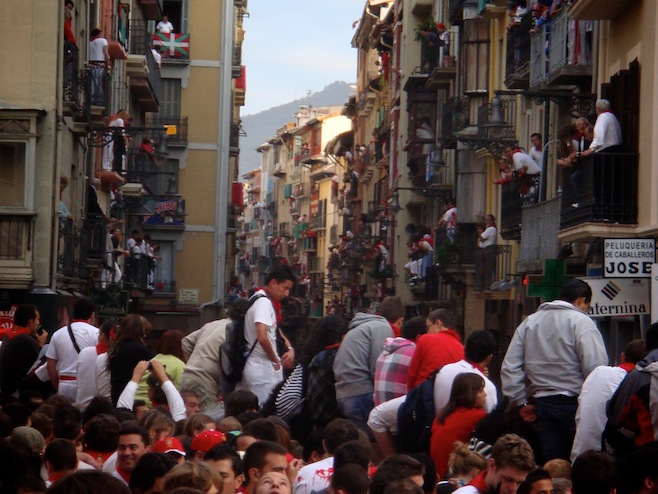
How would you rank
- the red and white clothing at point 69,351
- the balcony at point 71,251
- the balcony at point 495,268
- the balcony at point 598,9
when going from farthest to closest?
the balcony at point 495,268, the balcony at point 71,251, the balcony at point 598,9, the red and white clothing at point 69,351

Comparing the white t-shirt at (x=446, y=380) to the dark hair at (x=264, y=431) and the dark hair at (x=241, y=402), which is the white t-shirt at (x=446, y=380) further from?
the dark hair at (x=264, y=431)

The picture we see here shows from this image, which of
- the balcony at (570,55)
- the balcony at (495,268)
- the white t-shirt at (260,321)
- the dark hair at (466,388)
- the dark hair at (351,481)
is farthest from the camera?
the balcony at (495,268)

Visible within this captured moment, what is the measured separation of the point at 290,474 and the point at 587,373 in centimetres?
338

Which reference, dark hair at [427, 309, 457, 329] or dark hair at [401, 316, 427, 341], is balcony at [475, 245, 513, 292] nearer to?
dark hair at [401, 316, 427, 341]

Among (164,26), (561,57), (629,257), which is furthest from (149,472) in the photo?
(164,26)

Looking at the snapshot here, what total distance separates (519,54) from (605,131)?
9964mm

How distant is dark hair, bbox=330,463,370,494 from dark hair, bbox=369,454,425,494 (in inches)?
4.5

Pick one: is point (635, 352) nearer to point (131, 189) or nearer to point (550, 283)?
point (550, 283)

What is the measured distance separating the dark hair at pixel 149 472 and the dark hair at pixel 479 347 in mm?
4796

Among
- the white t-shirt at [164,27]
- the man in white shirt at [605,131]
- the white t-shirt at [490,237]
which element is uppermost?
the white t-shirt at [164,27]

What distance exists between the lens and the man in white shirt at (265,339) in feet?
48.3

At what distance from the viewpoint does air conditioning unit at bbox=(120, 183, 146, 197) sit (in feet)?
157

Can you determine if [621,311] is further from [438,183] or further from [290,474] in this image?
[438,183]

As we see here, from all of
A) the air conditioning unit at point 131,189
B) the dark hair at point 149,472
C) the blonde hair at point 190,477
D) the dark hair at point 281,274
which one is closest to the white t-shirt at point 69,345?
the dark hair at point 281,274
